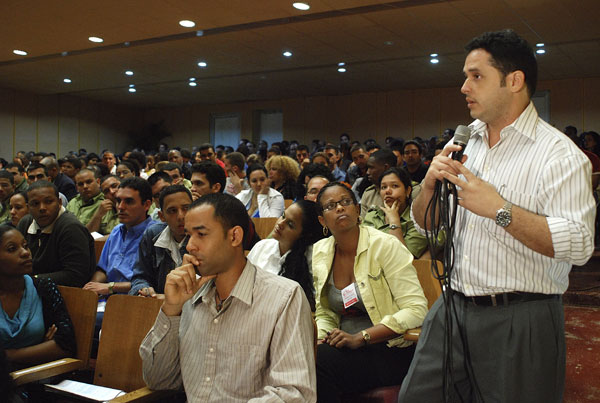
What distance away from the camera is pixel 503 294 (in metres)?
1.44

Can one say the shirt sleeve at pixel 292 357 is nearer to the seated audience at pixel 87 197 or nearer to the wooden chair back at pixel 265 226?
the wooden chair back at pixel 265 226

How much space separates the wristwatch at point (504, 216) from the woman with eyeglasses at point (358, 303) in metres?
0.93

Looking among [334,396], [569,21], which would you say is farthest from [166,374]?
[569,21]

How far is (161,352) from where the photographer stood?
1.74 m

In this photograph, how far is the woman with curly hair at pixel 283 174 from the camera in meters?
5.73

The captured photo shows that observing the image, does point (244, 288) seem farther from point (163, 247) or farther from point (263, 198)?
point (263, 198)

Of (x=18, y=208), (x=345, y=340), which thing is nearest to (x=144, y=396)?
(x=345, y=340)

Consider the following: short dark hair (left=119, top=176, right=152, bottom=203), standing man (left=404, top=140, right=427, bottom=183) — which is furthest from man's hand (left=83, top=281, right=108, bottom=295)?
standing man (left=404, top=140, right=427, bottom=183)

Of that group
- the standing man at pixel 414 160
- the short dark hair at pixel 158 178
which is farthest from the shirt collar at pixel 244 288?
the standing man at pixel 414 160

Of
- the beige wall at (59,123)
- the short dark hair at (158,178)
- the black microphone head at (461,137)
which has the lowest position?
the short dark hair at (158,178)

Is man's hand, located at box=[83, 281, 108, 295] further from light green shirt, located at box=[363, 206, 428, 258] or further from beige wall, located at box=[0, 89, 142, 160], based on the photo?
beige wall, located at box=[0, 89, 142, 160]

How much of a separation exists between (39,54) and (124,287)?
789 cm

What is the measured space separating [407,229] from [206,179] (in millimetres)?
1624

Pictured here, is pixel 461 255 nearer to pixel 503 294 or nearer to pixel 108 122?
pixel 503 294
